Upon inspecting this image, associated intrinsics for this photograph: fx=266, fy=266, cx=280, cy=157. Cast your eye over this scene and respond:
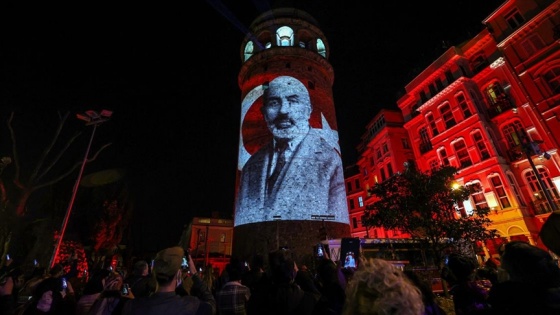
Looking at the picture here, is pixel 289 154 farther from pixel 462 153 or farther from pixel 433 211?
pixel 462 153

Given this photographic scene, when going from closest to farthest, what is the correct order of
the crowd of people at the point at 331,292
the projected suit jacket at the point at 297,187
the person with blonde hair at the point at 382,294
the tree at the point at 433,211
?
the person with blonde hair at the point at 382,294 → the crowd of people at the point at 331,292 → the tree at the point at 433,211 → the projected suit jacket at the point at 297,187

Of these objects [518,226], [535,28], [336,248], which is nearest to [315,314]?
[336,248]

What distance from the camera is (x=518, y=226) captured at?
60.5ft

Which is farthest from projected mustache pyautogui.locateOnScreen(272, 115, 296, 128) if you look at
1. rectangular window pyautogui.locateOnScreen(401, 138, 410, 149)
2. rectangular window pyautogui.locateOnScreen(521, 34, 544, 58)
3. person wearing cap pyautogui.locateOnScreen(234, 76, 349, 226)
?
rectangular window pyautogui.locateOnScreen(521, 34, 544, 58)

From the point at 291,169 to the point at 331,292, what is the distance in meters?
15.5

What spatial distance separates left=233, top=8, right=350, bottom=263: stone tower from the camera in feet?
57.5

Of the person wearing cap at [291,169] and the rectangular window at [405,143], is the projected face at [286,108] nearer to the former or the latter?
the person wearing cap at [291,169]

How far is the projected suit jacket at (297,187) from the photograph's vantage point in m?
17.9

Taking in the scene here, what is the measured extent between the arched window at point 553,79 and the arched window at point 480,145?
506 centimetres

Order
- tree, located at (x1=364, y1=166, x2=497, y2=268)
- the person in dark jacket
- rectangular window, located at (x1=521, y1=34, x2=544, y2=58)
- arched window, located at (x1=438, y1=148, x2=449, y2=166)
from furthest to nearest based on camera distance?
arched window, located at (x1=438, y1=148, x2=449, y2=166)
rectangular window, located at (x1=521, y1=34, x2=544, y2=58)
tree, located at (x1=364, y1=166, x2=497, y2=268)
the person in dark jacket

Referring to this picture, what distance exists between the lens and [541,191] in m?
18.5

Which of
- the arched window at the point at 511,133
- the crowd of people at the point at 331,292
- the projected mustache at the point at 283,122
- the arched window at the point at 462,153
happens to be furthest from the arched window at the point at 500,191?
the crowd of people at the point at 331,292

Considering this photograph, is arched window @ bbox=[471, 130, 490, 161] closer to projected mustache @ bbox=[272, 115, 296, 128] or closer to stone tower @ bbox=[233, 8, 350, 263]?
stone tower @ bbox=[233, 8, 350, 263]

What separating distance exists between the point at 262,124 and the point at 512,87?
1963 cm
